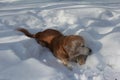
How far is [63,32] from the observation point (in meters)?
4.54

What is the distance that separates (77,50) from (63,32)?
919 mm

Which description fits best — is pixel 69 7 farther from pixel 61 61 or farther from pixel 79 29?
pixel 61 61

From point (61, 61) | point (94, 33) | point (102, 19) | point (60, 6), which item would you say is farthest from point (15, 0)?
point (61, 61)

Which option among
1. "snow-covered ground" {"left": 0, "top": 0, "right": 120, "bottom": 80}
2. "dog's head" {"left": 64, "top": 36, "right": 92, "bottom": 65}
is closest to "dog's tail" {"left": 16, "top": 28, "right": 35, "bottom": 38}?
"snow-covered ground" {"left": 0, "top": 0, "right": 120, "bottom": 80}

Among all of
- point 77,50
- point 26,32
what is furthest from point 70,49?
point 26,32

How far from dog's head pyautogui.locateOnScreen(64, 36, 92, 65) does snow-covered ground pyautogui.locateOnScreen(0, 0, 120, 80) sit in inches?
3.5

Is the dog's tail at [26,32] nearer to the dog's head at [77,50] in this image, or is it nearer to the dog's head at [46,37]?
the dog's head at [46,37]

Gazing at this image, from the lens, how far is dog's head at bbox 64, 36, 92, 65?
3.65 m

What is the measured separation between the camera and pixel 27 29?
4715 millimetres

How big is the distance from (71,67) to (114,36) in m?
0.92

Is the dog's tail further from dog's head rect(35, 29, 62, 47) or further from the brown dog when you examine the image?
the brown dog

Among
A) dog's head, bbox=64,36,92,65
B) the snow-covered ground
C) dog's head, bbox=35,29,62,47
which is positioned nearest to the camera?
the snow-covered ground

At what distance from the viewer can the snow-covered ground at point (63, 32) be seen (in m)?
3.33

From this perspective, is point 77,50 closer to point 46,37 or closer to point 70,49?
point 70,49
